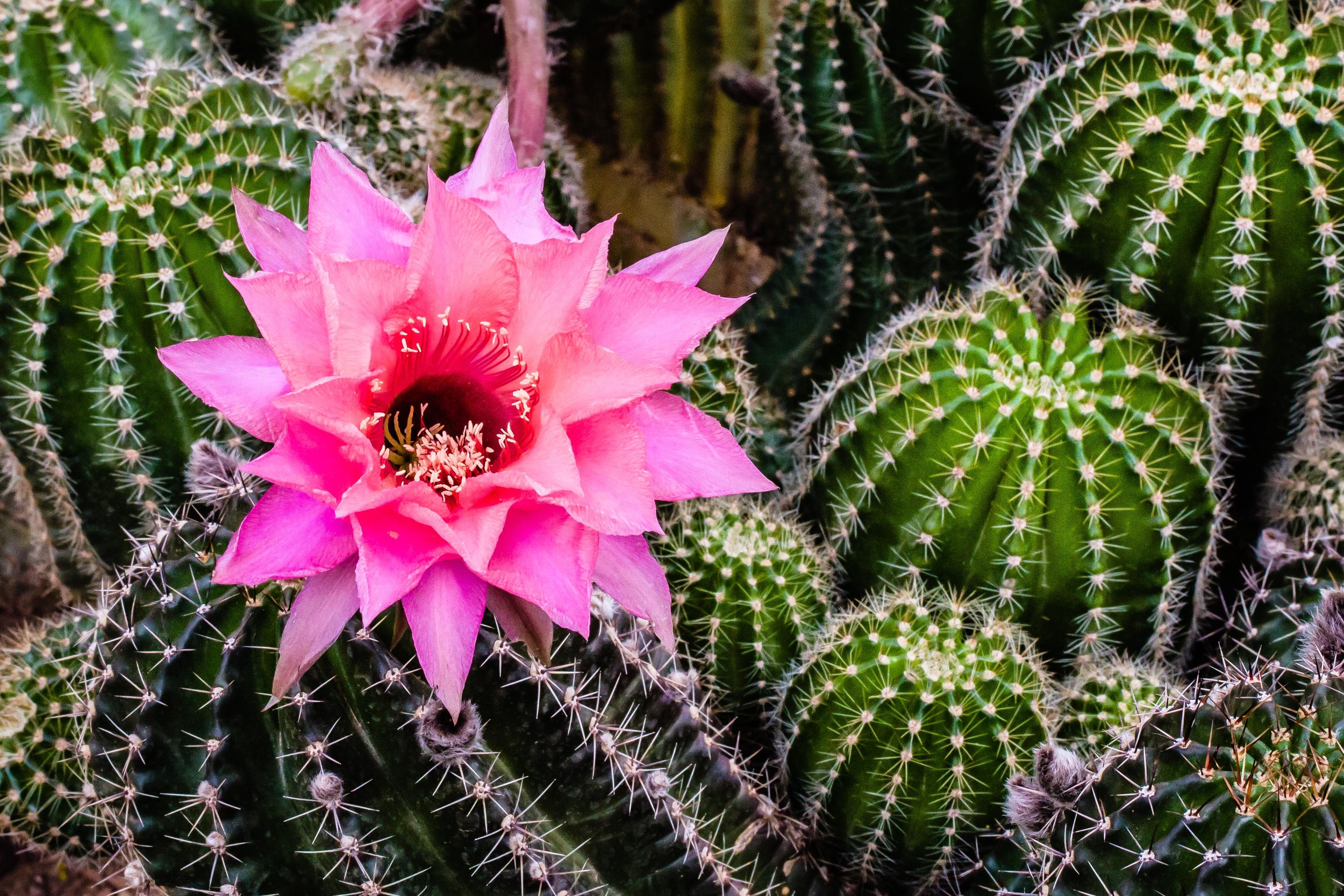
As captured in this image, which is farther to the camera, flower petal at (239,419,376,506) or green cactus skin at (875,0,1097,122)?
green cactus skin at (875,0,1097,122)

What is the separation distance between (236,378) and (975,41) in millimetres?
1122

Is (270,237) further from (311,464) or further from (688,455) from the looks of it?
(688,455)

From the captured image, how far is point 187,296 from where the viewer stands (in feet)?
3.58

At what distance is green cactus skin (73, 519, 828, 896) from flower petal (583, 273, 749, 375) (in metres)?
0.26

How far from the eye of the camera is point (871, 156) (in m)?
1.55

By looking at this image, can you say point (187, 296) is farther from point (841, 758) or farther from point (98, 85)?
point (841, 758)

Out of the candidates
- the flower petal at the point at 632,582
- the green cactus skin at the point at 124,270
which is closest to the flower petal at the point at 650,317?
the flower petal at the point at 632,582

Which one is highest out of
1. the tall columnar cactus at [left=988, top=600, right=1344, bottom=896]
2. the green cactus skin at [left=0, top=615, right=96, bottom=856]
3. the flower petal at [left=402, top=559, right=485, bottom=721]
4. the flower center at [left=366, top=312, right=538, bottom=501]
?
the flower center at [left=366, top=312, right=538, bottom=501]

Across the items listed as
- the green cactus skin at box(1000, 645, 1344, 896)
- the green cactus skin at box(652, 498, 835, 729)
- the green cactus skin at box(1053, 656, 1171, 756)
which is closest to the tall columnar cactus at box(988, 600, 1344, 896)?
the green cactus skin at box(1000, 645, 1344, 896)

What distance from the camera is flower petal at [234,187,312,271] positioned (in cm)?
77

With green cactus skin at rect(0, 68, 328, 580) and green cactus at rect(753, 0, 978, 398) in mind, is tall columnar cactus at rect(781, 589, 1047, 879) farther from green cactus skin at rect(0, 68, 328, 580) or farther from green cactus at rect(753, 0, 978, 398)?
green cactus skin at rect(0, 68, 328, 580)

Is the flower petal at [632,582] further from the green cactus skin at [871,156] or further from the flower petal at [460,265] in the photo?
the green cactus skin at [871,156]

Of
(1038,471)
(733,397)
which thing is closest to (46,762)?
(733,397)

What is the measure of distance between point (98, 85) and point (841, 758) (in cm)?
114
